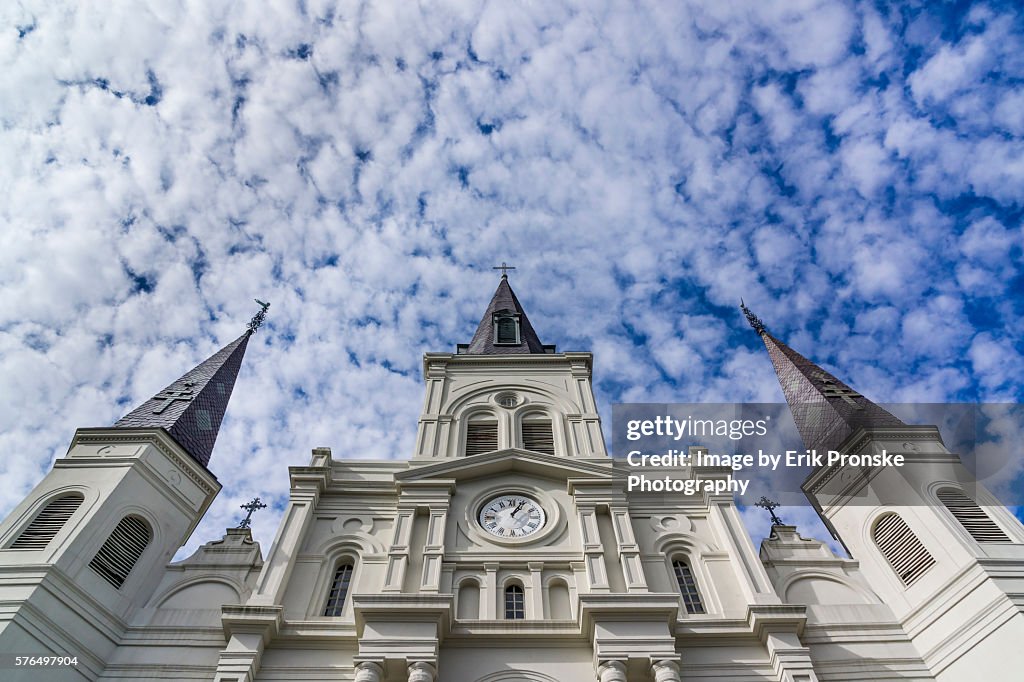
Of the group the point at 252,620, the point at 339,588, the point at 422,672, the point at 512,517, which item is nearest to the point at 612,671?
the point at 422,672

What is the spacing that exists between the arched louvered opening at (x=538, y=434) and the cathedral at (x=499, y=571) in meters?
0.09

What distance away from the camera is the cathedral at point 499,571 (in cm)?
1606

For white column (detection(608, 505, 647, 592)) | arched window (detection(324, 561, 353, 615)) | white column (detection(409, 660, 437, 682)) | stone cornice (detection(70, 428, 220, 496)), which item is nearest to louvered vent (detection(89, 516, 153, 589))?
stone cornice (detection(70, 428, 220, 496))

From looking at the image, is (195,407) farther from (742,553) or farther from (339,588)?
(742,553)

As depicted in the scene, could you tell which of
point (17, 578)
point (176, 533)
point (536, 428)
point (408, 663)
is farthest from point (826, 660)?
point (17, 578)

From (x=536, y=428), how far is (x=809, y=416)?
9.32 m

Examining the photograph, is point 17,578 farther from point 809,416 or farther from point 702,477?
point 809,416

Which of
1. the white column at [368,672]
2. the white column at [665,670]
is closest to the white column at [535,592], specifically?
the white column at [665,670]

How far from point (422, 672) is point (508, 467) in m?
7.59

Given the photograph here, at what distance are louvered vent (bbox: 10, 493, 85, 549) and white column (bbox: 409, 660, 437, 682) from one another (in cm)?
960

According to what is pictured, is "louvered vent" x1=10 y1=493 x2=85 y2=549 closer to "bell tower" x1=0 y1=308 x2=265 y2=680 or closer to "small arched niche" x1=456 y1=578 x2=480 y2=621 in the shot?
"bell tower" x1=0 y1=308 x2=265 y2=680

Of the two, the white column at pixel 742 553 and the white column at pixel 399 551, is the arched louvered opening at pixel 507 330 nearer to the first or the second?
the white column at pixel 399 551

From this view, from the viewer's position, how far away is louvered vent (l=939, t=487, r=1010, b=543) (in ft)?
58.5

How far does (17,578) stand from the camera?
54.3 feet
